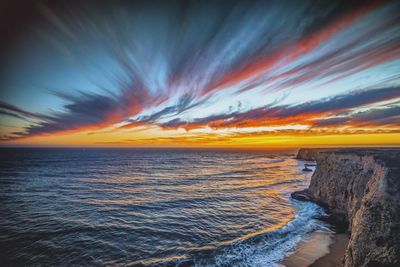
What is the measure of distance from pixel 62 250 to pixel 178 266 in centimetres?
722

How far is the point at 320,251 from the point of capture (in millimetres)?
10758

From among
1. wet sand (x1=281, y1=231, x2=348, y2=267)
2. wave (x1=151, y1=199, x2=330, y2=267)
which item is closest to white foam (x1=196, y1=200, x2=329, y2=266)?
wave (x1=151, y1=199, x2=330, y2=267)

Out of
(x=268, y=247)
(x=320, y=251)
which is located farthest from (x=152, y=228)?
(x=320, y=251)

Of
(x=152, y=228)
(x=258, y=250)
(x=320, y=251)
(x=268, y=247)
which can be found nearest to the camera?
(x=320, y=251)

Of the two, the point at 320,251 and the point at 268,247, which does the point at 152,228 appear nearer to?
the point at 268,247

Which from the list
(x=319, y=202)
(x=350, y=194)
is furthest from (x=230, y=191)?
(x=350, y=194)

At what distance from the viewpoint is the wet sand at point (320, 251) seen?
Result: 9.60 metres

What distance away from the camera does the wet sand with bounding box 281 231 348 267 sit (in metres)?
9.60

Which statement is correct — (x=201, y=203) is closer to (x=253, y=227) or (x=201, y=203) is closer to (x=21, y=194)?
(x=253, y=227)

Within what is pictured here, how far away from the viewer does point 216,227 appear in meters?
14.2

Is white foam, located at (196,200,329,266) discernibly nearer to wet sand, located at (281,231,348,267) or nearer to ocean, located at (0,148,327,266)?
ocean, located at (0,148,327,266)

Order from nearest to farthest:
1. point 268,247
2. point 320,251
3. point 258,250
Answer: point 320,251, point 258,250, point 268,247

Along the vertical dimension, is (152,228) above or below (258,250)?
above

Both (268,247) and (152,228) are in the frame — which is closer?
(268,247)
